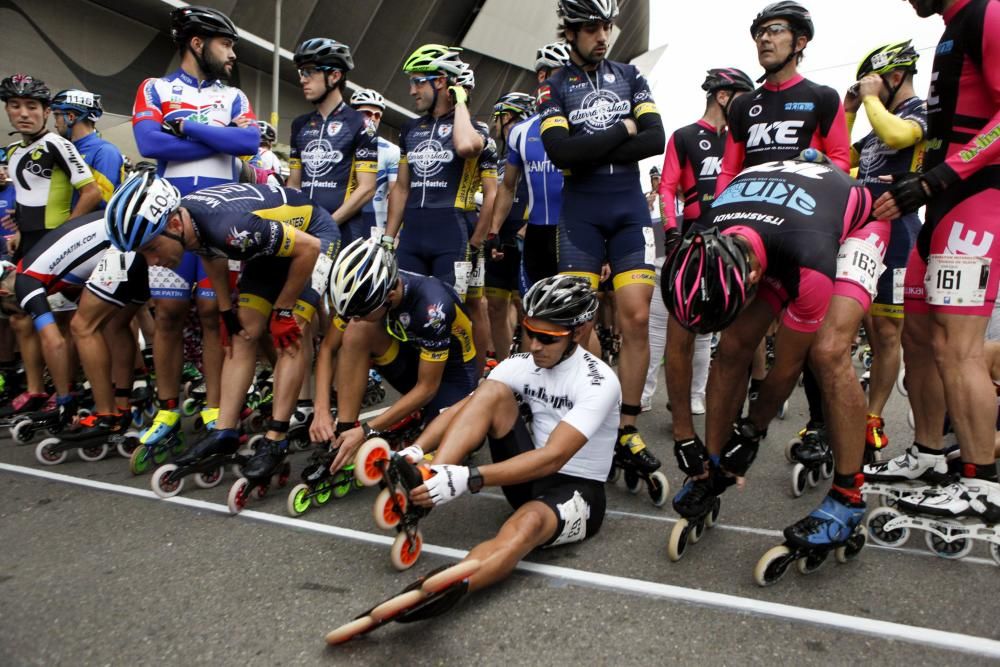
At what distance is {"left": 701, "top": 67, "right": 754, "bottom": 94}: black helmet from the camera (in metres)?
5.25

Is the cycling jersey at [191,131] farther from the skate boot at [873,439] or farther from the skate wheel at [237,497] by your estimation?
the skate boot at [873,439]

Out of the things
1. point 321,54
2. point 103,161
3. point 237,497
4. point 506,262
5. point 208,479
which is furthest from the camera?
point 506,262

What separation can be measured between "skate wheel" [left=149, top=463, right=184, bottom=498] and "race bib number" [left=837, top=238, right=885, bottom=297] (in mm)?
3495

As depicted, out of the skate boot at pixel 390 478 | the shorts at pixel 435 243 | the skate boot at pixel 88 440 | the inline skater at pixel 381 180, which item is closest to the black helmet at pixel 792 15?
the shorts at pixel 435 243

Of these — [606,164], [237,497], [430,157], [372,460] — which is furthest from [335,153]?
[372,460]

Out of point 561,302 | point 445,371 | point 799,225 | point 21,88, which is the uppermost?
point 21,88

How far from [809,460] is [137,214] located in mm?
3831

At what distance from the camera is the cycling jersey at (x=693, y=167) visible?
5.28 metres

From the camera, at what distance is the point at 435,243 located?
4.88 meters

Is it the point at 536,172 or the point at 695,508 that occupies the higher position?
the point at 536,172

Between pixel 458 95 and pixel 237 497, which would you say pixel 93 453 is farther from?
pixel 458 95

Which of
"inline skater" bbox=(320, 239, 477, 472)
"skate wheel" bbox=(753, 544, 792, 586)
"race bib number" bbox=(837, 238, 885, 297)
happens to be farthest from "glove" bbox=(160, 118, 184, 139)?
"skate wheel" bbox=(753, 544, 792, 586)

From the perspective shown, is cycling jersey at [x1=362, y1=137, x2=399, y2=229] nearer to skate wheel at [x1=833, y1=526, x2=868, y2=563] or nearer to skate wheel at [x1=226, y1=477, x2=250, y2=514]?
skate wheel at [x1=226, y1=477, x2=250, y2=514]

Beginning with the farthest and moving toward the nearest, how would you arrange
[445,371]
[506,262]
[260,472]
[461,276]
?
[506,262] → [461,276] → [445,371] → [260,472]
